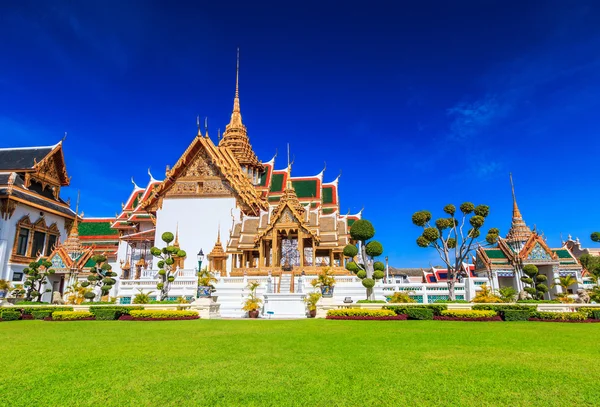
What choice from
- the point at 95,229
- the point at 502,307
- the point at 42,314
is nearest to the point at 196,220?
the point at 95,229

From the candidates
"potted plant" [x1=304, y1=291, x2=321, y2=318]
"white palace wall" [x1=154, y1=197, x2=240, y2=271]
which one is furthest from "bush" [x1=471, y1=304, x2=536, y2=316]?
"white palace wall" [x1=154, y1=197, x2=240, y2=271]

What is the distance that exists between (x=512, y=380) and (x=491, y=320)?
7.86m

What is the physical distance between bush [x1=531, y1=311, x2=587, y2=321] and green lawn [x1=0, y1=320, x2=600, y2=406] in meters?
4.40

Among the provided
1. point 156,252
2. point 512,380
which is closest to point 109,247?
point 156,252

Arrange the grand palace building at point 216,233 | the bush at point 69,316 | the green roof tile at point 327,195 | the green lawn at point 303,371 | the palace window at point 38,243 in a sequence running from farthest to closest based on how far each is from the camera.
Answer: the green roof tile at point 327,195 → the palace window at point 38,243 → the grand palace building at point 216,233 → the bush at point 69,316 → the green lawn at point 303,371

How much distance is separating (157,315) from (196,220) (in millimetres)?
13995

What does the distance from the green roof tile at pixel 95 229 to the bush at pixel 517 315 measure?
29.6m

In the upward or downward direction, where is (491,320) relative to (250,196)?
downward

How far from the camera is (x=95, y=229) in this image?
32.2 meters

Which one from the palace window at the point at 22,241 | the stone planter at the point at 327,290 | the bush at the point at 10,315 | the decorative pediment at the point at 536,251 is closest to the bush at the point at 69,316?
the bush at the point at 10,315

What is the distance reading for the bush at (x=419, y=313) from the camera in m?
11.1

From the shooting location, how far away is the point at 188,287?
56.9ft

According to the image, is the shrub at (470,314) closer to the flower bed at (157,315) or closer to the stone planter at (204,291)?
the flower bed at (157,315)

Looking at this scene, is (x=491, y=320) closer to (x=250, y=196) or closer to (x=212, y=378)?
(x=212, y=378)
